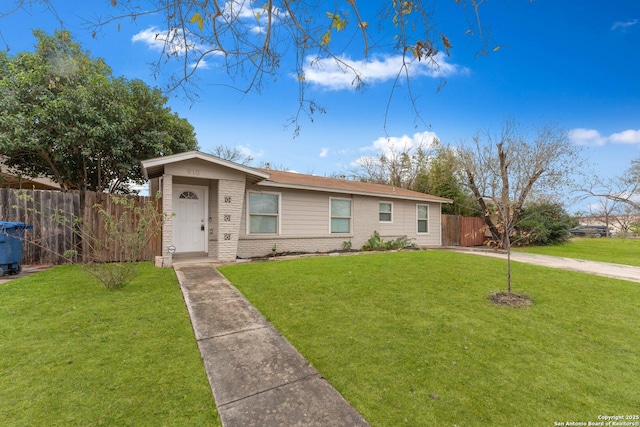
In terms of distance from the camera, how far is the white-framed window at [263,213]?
9.37 meters

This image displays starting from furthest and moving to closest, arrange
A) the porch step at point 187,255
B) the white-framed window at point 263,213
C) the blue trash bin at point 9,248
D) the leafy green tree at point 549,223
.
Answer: the leafy green tree at point 549,223 < the white-framed window at point 263,213 < the porch step at point 187,255 < the blue trash bin at point 9,248

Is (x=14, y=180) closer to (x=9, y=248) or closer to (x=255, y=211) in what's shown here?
(x=9, y=248)

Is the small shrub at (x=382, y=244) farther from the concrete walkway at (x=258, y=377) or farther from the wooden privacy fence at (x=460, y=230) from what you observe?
the concrete walkway at (x=258, y=377)

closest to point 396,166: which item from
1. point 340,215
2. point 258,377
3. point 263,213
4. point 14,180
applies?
point 340,215

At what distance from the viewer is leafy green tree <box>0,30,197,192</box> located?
8219mm

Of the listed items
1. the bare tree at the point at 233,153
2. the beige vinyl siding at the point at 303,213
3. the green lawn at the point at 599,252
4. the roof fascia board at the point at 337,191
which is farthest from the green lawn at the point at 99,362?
the bare tree at the point at 233,153

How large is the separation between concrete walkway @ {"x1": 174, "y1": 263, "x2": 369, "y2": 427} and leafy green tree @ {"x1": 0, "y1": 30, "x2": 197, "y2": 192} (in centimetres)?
772

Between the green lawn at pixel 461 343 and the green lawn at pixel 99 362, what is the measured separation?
119 cm

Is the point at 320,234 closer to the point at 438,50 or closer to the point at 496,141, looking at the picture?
the point at 438,50

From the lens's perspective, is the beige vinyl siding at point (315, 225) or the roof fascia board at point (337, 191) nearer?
the roof fascia board at point (337, 191)

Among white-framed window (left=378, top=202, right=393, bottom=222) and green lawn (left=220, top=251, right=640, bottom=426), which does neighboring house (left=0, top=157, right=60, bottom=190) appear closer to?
green lawn (left=220, top=251, right=640, bottom=426)

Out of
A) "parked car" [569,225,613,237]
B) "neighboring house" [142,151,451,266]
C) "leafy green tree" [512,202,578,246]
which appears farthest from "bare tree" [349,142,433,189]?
"parked car" [569,225,613,237]

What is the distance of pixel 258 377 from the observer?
248 centimetres

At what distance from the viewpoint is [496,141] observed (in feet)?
47.2
